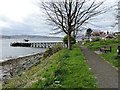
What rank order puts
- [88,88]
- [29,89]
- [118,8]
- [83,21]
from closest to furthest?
[88,88]
[29,89]
[83,21]
[118,8]

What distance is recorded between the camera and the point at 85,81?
13.7 feet

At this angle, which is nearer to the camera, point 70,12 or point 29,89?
point 29,89

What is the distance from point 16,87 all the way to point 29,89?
1549 mm

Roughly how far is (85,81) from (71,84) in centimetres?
70

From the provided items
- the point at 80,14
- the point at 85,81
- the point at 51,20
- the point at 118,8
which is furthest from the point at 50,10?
the point at 85,81

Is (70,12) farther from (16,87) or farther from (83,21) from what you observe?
(16,87)

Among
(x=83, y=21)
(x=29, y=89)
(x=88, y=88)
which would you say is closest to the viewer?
(x=88, y=88)

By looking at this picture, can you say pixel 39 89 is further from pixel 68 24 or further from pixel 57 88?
pixel 68 24

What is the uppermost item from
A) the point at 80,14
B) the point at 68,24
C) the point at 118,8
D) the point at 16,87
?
the point at 118,8

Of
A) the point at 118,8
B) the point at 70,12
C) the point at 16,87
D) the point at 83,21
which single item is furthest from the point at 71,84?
the point at 118,8

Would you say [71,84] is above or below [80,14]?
below

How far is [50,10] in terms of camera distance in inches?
548

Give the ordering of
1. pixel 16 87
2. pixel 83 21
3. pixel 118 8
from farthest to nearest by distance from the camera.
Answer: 1. pixel 118 8
2. pixel 83 21
3. pixel 16 87

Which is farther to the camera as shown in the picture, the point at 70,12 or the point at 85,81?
the point at 70,12
